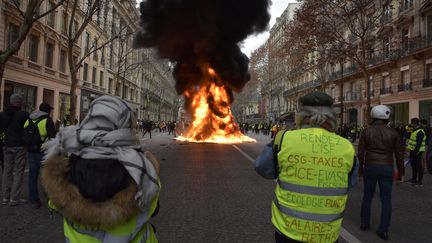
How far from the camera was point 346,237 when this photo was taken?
4.65 meters

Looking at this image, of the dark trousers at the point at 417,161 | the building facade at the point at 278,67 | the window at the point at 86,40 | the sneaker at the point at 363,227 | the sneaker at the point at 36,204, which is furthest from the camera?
the building facade at the point at 278,67

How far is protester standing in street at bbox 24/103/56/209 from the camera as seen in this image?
6.00 m

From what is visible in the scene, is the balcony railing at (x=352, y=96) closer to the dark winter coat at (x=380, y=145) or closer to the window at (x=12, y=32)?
the window at (x=12, y=32)

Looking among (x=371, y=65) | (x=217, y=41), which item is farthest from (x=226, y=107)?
(x=371, y=65)

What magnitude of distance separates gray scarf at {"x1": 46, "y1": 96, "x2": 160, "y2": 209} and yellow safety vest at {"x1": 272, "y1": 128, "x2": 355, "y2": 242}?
31.0 inches

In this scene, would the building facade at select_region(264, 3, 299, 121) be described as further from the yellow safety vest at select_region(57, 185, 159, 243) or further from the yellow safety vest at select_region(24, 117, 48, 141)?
the yellow safety vest at select_region(57, 185, 159, 243)

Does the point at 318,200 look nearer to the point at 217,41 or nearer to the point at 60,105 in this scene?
the point at 217,41

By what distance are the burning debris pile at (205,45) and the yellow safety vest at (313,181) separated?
2313cm

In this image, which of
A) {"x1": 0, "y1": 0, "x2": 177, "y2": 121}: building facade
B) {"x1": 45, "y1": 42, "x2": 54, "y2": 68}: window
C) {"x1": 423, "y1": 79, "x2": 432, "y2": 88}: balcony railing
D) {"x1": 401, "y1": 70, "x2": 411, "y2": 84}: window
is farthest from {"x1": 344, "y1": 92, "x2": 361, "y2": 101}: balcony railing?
{"x1": 45, "y1": 42, "x2": 54, "y2": 68}: window

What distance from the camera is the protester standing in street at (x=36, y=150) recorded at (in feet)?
19.7

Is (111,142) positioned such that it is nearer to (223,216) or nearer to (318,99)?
(318,99)

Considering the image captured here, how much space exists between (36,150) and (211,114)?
935 inches

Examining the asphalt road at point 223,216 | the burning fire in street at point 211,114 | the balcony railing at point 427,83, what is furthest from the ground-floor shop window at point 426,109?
the asphalt road at point 223,216

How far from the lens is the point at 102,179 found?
1956 millimetres
